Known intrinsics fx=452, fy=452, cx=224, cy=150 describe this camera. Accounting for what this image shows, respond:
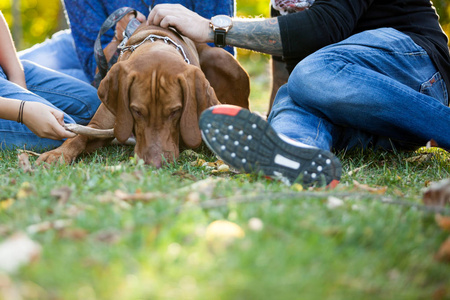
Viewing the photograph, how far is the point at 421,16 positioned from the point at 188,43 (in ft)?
7.06

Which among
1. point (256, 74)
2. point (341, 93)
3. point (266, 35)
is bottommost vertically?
point (256, 74)

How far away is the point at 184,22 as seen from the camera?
402 centimetres

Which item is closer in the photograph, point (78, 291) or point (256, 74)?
point (78, 291)

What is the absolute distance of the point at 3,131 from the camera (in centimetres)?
412

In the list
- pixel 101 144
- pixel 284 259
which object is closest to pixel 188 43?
pixel 101 144

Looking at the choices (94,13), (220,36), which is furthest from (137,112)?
(94,13)

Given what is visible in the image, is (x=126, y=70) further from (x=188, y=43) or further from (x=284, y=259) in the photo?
(x=284, y=259)

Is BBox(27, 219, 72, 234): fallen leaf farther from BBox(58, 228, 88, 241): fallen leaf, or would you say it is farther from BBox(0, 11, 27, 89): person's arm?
BBox(0, 11, 27, 89): person's arm

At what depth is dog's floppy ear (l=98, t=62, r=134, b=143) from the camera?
3.52 meters

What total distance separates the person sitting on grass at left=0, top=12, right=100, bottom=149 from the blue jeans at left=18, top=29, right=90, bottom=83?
1584 millimetres

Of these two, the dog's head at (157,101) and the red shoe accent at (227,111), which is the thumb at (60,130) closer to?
the dog's head at (157,101)

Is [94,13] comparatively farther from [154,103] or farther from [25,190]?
[25,190]

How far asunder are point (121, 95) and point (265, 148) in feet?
4.57

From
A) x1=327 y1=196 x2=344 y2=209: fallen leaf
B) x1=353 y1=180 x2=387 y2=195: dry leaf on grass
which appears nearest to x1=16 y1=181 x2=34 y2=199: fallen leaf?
x1=327 y1=196 x2=344 y2=209: fallen leaf
